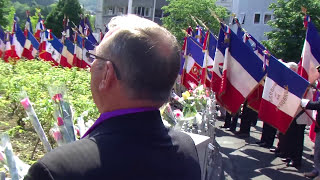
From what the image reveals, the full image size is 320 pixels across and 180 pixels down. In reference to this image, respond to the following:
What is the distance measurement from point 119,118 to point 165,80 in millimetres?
203

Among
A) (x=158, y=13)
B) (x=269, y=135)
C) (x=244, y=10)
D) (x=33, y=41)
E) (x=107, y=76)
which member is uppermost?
(x=244, y=10)

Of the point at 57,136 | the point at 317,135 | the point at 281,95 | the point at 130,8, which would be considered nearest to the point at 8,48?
the point at 281,95

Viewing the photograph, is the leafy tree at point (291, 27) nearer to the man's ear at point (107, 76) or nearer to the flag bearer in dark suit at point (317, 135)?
the flag bearer in dark suit at point (317, 135)

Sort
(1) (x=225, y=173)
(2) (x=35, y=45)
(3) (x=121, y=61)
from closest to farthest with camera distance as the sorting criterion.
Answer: (3) (x=121, y=61), (1) (x=225, y=173), (2) (x=35, y=45)

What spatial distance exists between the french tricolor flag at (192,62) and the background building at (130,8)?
32.8 m

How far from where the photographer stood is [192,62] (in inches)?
396

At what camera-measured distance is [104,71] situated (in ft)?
4.20

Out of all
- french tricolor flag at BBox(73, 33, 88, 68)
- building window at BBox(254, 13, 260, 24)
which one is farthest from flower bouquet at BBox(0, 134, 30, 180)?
building window at BBox(254, 13, 260, 24)

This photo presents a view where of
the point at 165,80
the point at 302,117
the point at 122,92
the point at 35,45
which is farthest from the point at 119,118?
the point at 35,45

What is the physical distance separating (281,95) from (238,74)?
1011mm

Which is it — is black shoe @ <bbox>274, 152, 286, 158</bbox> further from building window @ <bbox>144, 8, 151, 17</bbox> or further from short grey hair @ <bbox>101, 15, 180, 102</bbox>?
building window @ <bbox>144, 8, 151, 17</bbox>

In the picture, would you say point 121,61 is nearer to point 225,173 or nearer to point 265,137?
point 225,173

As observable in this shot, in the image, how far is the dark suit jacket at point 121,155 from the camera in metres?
1.10

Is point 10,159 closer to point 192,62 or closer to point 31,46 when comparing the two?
point 192,62
